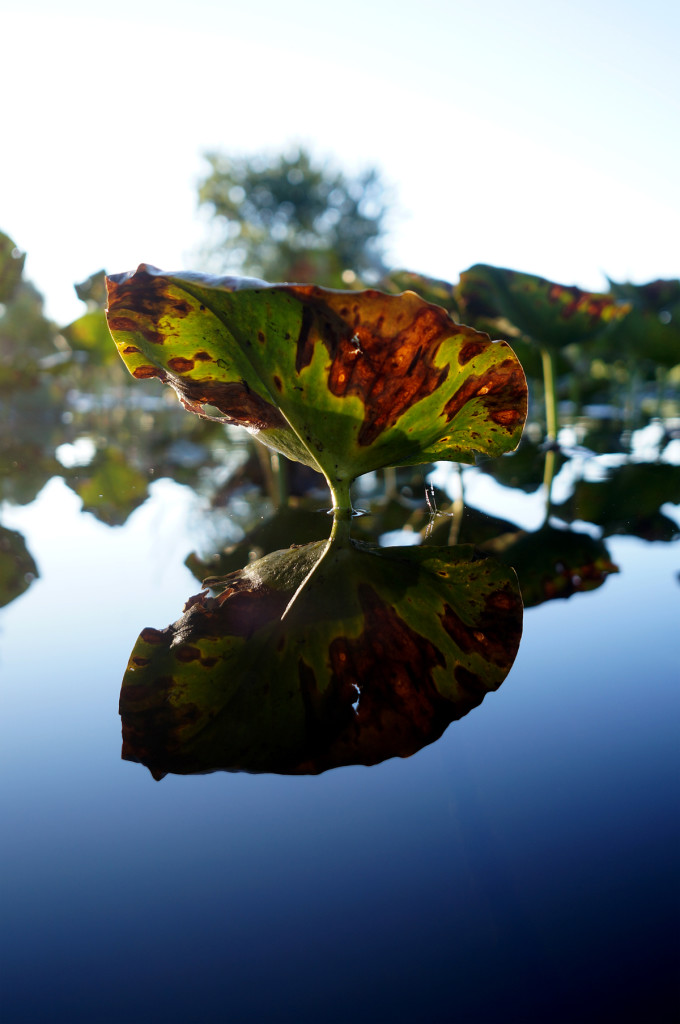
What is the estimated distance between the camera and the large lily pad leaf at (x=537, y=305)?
1761mm

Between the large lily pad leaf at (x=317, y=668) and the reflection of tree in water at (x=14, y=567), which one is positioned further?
the reflection of tree in water at (x=14, y=567)

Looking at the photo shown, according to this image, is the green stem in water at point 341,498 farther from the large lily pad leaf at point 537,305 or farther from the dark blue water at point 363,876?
the large lily pad leaf at point 537,305

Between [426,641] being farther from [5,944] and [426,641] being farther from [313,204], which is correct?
[313,204]

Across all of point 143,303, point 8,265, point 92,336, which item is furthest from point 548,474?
point 92,336

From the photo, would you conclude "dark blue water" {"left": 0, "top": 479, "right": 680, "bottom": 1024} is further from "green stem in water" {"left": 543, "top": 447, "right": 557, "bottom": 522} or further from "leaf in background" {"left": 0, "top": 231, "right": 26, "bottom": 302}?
"leaf in background" {"left": 0, "top": 231, "right": 26, "bottom": 302}

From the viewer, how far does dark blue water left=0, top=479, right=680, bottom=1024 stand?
0.18 m

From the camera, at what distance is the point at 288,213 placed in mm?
15617

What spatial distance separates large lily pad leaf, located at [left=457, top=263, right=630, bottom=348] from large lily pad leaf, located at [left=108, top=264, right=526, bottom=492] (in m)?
1.11

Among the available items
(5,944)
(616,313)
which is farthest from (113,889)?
(616,313)

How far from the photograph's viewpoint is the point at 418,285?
224 cm

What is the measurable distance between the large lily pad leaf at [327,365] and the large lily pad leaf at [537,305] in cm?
111

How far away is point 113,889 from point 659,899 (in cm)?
17

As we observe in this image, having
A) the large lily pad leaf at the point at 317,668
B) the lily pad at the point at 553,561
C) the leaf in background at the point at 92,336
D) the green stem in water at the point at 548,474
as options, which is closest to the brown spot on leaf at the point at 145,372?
the large lily pad leaf at the point at 317,668

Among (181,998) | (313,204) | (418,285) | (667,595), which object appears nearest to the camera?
(181,998)
